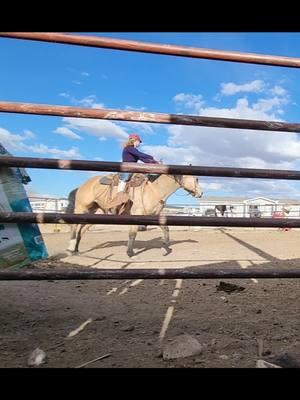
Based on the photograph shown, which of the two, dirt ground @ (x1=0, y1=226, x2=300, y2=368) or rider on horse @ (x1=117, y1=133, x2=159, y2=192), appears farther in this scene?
rider on horse @ (x1=117, y1=133, x2=159, y2=192)

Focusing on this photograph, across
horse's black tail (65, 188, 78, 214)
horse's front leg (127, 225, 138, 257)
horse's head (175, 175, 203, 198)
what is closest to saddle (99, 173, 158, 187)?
horse's head (175, 175, 203, 198)

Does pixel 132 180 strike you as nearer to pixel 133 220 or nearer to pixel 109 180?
pixel 109 180

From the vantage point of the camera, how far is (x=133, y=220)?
2.20m

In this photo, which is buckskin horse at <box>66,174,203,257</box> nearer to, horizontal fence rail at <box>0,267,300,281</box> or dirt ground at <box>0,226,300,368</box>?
dirt ground at <box>0,226,300,368</box>

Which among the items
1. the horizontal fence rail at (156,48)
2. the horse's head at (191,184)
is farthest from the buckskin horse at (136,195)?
the horizontal fence rail at (156,48)

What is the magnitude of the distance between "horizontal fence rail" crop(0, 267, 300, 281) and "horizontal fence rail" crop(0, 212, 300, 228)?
0.26 meters

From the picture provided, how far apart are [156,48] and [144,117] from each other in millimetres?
365

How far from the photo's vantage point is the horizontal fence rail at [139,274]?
6.84 ft

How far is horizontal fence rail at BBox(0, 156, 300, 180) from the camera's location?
216cm

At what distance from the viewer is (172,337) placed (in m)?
2.60

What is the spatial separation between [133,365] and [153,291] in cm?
213
